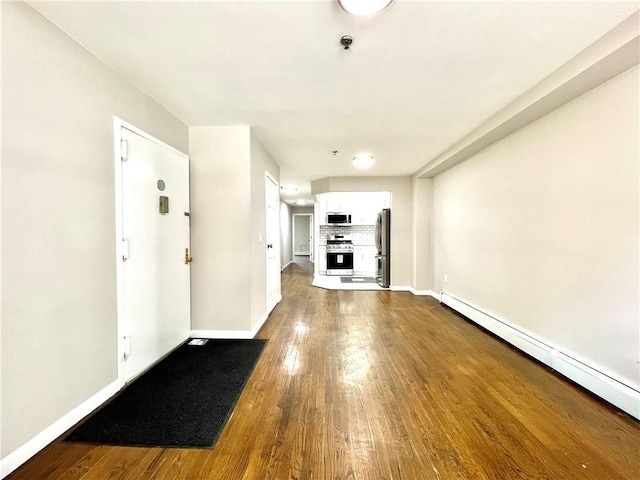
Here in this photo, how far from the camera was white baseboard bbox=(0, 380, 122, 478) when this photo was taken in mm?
1318

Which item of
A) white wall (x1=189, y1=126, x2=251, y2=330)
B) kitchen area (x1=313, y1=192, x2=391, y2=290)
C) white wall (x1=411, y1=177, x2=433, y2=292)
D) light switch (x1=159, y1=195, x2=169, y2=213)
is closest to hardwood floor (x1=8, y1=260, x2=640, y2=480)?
white wall (x1=189, y1=126, x2=251, y2=330)

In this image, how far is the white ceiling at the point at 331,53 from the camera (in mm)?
1450

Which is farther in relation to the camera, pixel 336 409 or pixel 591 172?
pixel 591 172

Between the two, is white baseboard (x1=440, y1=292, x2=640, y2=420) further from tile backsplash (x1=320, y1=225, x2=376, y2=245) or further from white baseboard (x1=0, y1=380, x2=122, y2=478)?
tile backsplash (x1=320, y1=225, x2=376, y2=245)

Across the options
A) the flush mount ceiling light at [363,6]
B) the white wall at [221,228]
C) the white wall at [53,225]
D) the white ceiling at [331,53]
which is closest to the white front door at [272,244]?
the white wall at [221,228]

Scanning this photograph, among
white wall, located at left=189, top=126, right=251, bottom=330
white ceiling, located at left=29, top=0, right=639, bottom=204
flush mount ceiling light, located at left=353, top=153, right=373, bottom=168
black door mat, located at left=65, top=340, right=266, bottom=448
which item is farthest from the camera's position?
flush mount ceiling light, located at left=353, top=153, right=373, bottom=168

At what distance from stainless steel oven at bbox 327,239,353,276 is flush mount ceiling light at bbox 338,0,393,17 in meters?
6.28

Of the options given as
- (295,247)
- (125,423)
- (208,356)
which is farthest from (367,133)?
(295,247)

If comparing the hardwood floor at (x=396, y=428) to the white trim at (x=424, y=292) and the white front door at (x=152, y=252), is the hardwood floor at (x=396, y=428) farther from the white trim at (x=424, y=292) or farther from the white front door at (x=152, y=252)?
the white trim at (x=424, y=292)

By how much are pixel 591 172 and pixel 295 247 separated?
12.2m

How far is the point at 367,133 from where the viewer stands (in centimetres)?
326

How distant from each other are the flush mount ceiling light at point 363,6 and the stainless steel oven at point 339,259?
628cm

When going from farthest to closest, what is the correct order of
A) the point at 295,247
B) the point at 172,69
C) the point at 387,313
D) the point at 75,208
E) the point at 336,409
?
the point at 295,247 → the point at 387,313 → the point at 172,69 → the point at 336,409 → the point at 75,208

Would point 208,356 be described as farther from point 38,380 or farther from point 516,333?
point 516,333
